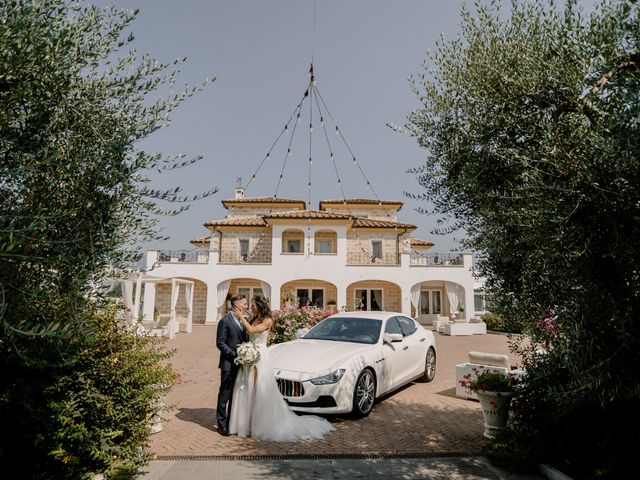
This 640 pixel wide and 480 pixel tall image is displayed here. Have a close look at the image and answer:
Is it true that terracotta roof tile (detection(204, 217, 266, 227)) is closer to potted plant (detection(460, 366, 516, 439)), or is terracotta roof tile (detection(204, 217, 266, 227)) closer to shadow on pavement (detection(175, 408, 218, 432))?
shadow on pavement (detection(175, 408, 218, 432))

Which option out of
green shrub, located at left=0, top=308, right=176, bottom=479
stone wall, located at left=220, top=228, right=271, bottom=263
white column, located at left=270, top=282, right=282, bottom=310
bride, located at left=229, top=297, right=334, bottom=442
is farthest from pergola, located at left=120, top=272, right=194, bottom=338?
green shrub, located at left=0, top=308, right=176, bottom=479

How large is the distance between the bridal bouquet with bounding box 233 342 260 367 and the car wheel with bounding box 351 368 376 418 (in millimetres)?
1651

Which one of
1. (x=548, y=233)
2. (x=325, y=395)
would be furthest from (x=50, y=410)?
(x=548, y=233)

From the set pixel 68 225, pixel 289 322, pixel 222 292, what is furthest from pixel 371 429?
pixel 222 292

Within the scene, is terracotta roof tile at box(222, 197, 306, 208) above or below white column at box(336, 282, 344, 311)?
above

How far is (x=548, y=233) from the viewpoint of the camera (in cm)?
329

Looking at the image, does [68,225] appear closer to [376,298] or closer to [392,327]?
[392,327]

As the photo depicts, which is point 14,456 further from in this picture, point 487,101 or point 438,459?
point 487,101

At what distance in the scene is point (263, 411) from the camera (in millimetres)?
5762

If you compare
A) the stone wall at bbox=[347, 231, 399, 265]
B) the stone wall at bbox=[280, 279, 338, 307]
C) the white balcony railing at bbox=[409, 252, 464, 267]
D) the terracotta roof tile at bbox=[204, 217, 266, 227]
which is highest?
the terracotta roof tile at bbox=[204, 217, 266, 227]

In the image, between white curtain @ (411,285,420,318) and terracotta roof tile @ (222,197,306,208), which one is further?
terracotta roof tile @ (222,197,306,208)

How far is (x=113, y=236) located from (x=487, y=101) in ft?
12.7

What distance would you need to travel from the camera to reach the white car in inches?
241

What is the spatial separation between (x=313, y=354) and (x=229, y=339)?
4.69ft
